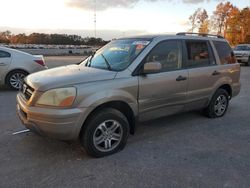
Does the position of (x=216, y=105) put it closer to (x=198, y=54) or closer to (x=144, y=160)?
(x=198, y=54)

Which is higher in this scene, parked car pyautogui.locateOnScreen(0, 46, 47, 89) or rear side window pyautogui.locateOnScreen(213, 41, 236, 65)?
rear side window pyautogui.locateOnScreen(213, 41, 236, 65)

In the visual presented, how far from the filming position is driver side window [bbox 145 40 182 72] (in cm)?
450

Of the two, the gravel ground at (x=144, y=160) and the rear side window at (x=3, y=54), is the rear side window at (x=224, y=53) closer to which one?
the gravel ground at (x=144, y=160)

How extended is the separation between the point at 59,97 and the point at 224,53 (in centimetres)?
387

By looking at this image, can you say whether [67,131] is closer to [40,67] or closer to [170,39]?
[170,39]

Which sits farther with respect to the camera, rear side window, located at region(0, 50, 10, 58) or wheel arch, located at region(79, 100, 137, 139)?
rear side window, located at region(0, 50, 10, 58)

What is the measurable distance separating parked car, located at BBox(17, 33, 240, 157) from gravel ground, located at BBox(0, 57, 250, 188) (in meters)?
0.37

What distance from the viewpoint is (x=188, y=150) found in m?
4.22

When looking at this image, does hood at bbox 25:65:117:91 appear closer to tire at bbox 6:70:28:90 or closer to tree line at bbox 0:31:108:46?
tire at bbox 6:70:28:90

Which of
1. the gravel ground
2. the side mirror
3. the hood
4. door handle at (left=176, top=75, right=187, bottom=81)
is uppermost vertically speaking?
the side mirror

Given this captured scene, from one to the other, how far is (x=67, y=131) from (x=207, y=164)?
6.37ft

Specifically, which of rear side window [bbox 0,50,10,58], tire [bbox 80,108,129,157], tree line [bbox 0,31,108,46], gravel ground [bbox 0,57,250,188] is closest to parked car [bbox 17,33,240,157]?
tire [bbox 80,108,129,157]

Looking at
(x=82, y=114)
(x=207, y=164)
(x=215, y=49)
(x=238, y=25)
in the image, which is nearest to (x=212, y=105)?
(x=215, y=49)

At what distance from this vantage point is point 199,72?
16.9 ft
